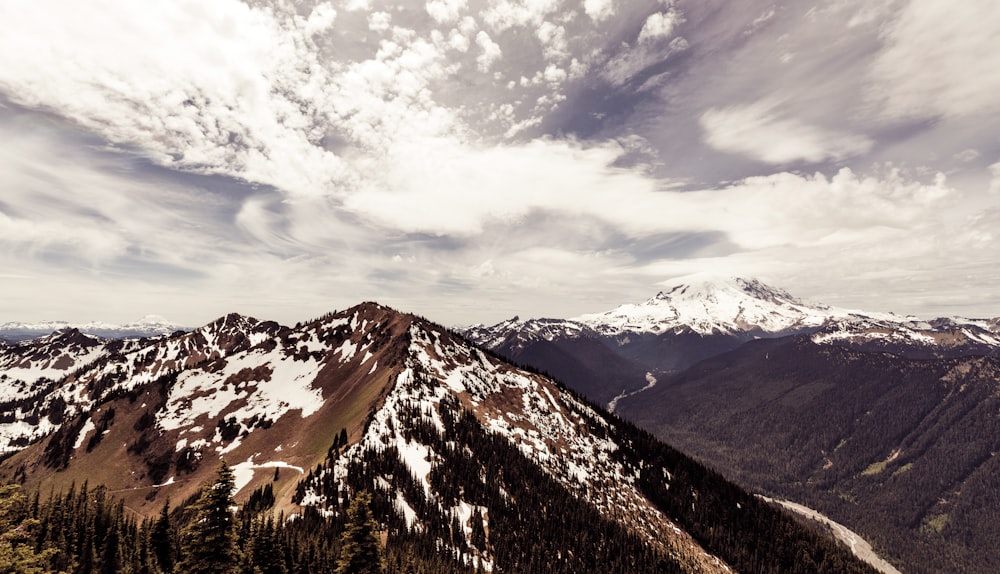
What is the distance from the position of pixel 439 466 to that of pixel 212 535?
299 feet

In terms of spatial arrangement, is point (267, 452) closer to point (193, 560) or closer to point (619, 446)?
point (193, 560)

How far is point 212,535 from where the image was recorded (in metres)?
36.1

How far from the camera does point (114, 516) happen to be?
60688mm

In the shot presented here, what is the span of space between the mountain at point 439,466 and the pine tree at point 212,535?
205ft

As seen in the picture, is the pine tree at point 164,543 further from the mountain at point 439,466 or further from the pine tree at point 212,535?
the mountain at point 439,466

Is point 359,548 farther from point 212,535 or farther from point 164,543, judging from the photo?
point 164,543

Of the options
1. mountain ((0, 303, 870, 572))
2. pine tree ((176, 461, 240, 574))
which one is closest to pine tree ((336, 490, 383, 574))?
pine tree ((176, 461, 240, 574))

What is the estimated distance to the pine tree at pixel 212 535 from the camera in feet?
119

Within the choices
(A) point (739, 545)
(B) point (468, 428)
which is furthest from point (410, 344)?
(A) point (739, 545)

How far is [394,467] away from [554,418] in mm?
83383

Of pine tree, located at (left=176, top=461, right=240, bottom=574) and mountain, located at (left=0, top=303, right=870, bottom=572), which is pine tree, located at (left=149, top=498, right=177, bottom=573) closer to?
pine tree, located at (left=176, top=461, right=240, bottom=574)

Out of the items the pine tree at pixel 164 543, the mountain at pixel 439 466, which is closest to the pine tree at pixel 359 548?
the pine tree at pixel 164 543

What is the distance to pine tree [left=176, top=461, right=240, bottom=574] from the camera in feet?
119

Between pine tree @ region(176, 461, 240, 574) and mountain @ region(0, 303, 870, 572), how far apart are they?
62630 millimetres
